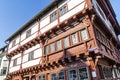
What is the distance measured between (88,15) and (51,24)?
4.50 metres

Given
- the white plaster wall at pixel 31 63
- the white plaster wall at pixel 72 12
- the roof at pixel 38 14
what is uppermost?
the roof at pixel 38 14

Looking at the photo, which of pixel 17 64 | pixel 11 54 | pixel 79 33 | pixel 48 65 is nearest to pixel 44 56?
pixel 48 65

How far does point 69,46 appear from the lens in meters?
9.86

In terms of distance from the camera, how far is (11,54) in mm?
18578

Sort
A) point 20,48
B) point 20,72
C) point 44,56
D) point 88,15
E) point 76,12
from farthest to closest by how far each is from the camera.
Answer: point 20,48 < point 20,72 < point 44,56 < point 76,12 < point 88,15

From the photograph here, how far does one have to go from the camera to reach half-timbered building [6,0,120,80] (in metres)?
8.55

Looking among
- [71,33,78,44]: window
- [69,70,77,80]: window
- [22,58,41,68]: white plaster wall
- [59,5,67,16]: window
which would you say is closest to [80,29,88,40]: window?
[71,33,78,44]: window

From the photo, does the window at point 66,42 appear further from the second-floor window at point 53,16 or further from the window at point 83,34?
the second-floor window at point 53,16

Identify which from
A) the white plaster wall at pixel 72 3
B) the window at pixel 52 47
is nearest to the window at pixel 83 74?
the window at pixel 52 47

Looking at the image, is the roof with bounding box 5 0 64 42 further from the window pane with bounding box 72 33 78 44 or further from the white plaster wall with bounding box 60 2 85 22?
the window pane with bounding box 72 33 78 44

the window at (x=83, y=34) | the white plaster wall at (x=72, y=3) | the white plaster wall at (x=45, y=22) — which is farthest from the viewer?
the white plaster wall at (x=45, y=22)

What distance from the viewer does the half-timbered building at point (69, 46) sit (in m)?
8.55

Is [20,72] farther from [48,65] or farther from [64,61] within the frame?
[64,61]

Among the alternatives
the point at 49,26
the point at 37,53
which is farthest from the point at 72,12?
the point at 37,53
